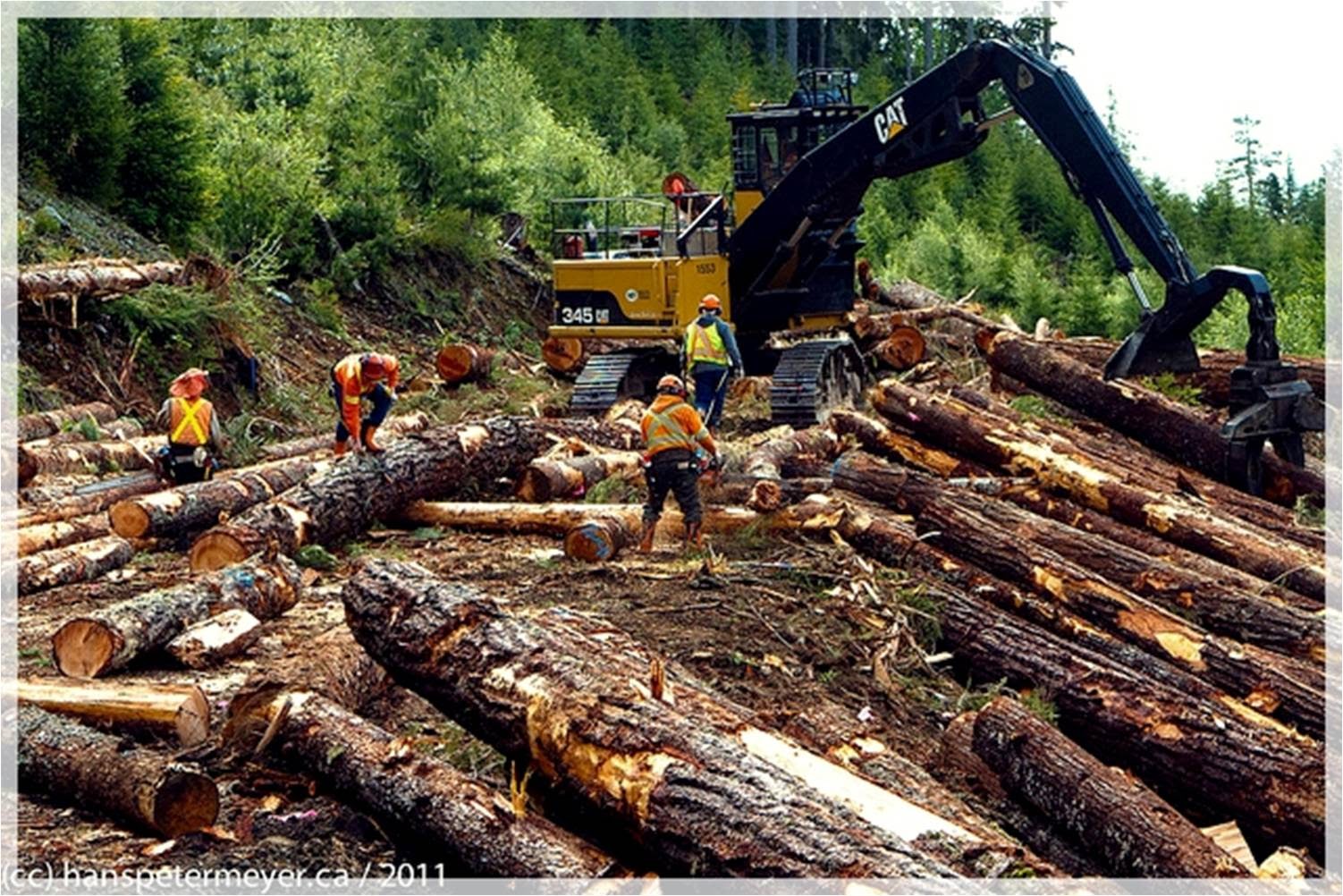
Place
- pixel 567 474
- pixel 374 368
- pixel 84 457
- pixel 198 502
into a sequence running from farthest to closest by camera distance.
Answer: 1. pixel 84 457
2. pixel 567 474
3. pixel 374 368
4. pixel 198 502

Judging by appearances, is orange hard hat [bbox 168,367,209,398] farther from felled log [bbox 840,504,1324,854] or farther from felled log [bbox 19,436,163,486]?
felled log [bbox 840,504,1324,854]

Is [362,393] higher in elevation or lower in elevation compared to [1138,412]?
higher

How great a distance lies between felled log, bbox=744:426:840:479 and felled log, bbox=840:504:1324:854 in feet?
12.9

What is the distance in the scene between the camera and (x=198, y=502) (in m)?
12.5

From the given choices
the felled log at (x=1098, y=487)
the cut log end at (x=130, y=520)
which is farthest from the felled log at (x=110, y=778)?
the felled log at (x=1098, y=487)

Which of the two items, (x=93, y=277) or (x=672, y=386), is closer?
(x=672, y=386)

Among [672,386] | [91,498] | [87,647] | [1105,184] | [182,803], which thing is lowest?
[182,803]

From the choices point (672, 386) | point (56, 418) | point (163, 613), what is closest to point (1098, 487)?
point (672, 386)

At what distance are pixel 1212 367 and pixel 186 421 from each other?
35.9ft

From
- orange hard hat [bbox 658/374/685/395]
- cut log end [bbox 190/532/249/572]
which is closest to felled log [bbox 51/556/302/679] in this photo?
cut log end [bbox 190/532/249/572]

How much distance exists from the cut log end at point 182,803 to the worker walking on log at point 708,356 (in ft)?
30.9

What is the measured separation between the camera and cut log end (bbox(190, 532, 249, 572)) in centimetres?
1123

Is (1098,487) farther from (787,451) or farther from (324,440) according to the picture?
(324,440)

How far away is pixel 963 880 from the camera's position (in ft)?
18.3
